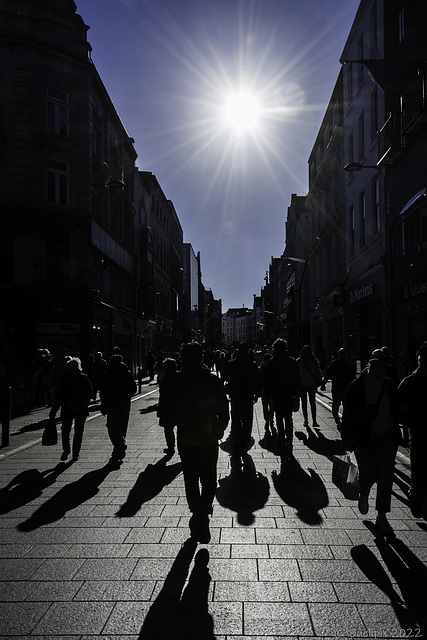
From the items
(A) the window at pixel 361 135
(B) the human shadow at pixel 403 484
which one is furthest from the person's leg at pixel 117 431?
(A) the window at pixel 361 135

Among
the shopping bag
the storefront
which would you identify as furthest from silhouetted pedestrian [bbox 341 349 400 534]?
the storefront

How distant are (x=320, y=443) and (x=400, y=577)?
→ 6.60 metres

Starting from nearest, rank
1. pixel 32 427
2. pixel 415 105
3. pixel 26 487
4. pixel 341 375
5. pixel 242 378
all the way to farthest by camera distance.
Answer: pixel 26 487, pixel 242 378, pixel 341 375, pixel 32 427, pixel 415 105

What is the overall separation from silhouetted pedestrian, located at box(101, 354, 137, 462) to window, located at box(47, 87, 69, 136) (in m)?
20.0

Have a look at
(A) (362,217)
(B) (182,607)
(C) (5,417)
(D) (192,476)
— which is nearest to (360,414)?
(D) (192,476)

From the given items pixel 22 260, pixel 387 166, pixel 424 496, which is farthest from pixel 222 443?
pixel 22 260

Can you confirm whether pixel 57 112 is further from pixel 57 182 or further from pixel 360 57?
pixel 360 57

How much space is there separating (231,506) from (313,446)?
440 centimetres

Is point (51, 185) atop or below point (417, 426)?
atop

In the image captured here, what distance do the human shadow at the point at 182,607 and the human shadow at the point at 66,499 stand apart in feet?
6.09

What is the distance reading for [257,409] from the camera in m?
18.5

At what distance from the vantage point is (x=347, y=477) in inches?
230

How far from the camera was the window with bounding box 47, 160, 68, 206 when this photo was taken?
25844 mm

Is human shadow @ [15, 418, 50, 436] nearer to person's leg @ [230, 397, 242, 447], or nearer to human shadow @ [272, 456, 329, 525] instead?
person's leg @ [230, 397, 242, 447]
